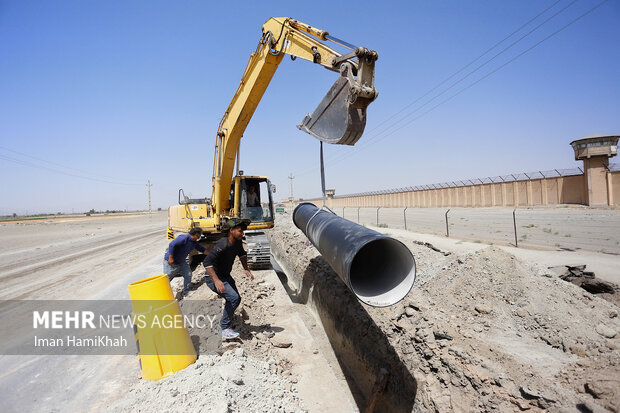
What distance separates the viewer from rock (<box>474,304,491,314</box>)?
4934 mm

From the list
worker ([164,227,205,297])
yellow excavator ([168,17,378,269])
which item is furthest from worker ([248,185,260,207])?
worker ([164,227,205,297])

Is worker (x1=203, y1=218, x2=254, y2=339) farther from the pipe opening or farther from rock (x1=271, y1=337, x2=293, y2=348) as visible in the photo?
the pipe opening

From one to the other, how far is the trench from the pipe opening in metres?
1.14

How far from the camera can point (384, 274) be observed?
3396 mm

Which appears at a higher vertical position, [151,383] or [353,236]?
[353,236]

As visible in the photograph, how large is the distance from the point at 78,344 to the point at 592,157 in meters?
25.3

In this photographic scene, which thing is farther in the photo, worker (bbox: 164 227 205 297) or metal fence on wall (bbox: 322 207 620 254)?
metal fence on wall (bbox: 322 207 620 254)

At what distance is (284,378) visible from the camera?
380cm

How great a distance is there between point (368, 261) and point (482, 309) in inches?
97.7

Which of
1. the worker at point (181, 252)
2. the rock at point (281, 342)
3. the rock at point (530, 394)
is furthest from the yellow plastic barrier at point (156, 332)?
the rock at point (530, 394)

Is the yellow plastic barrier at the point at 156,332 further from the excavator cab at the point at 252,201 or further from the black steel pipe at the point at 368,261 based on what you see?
the excavator cab at the point at 252,201

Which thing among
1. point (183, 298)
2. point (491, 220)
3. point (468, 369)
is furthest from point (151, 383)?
point (491, 220)

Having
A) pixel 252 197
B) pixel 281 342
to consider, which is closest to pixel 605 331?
pixel 281 342

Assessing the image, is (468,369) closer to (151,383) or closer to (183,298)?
(151,383)
